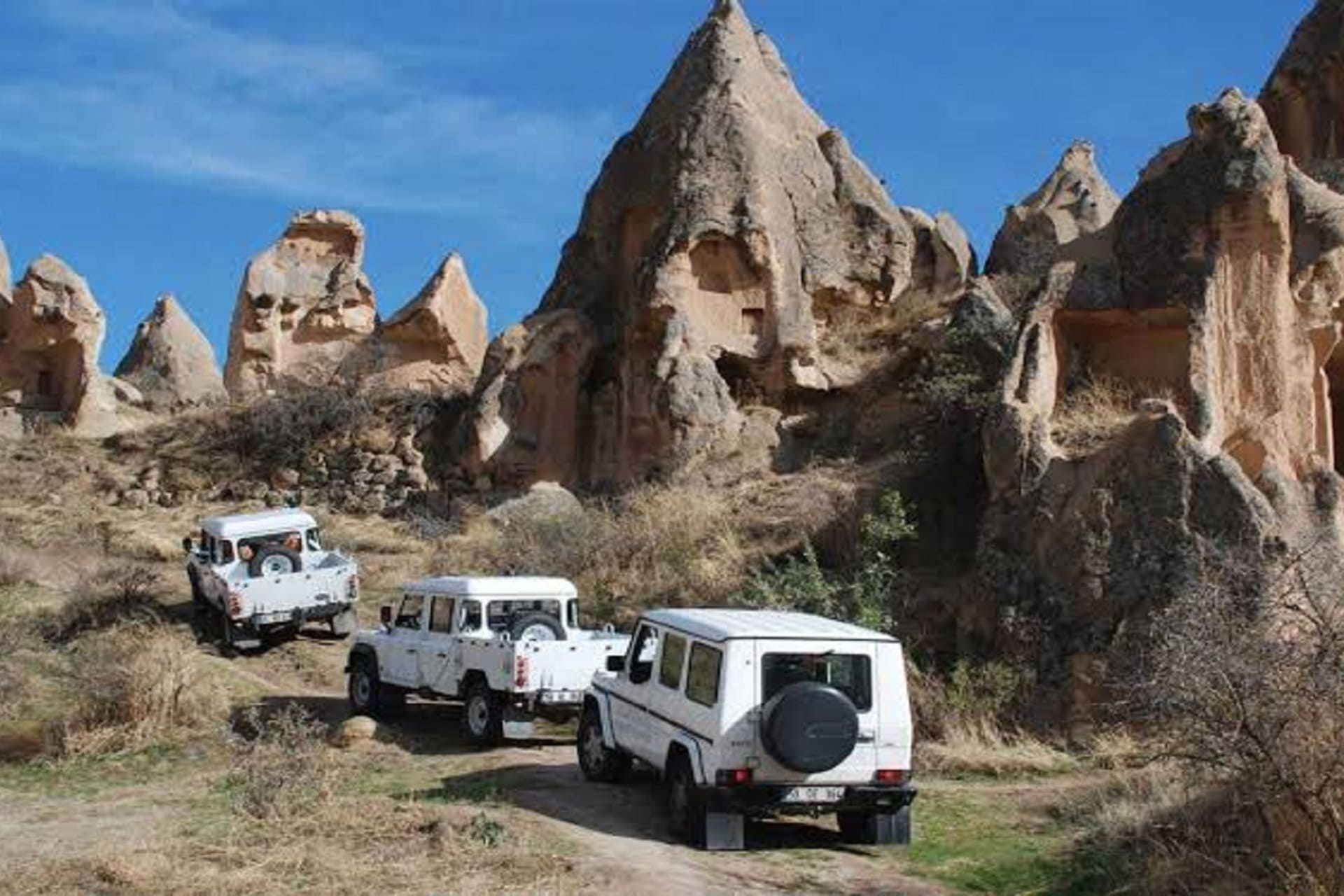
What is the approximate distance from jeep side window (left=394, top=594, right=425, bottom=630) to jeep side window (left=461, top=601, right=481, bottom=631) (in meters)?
0.98

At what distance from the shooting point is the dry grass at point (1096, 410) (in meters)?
19.3

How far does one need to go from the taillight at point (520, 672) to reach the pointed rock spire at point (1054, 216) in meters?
15.6

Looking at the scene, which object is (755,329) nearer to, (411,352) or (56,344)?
(411,352)

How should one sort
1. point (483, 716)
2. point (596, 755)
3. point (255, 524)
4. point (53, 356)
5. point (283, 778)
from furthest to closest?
point (53, 356)
point (255, 524)
point (483, 716)
point (596, 755)
point (283, 778)

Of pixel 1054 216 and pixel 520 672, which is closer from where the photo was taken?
pixel 520 672

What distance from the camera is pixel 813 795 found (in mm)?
12211

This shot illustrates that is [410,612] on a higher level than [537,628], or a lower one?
higher

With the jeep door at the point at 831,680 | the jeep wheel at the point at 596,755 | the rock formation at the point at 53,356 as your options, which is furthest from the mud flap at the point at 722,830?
the rock formation at the point at 53,356

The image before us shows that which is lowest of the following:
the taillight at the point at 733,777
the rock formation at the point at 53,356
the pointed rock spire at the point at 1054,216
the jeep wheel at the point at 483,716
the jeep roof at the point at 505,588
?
the taillight at the point at 733,777

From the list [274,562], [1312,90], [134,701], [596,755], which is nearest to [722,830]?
[596,755]

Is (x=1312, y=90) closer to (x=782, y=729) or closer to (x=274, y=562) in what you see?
(x=274, y=562)

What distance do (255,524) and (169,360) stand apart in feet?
86.3

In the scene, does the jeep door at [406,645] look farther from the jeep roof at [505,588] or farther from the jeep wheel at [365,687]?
the jeep roof at [505,588]

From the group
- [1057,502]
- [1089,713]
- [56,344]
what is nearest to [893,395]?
[1057,502]
